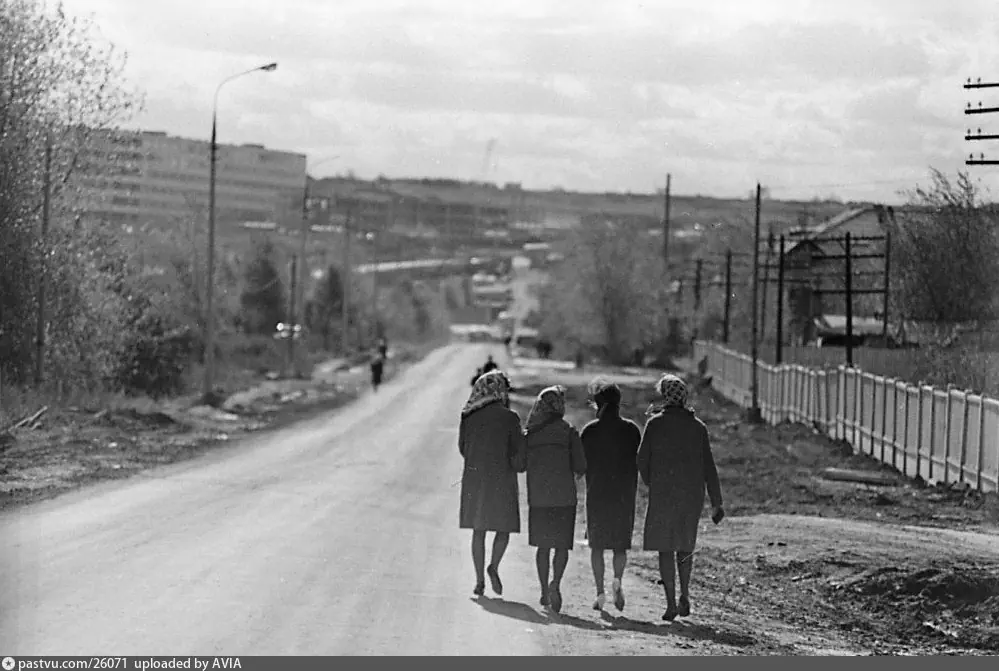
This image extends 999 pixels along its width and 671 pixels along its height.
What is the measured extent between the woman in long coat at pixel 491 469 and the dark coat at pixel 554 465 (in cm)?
12

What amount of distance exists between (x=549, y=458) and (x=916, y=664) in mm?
3094

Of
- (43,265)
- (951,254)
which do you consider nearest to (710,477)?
(43,265)

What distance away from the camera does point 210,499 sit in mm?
20109

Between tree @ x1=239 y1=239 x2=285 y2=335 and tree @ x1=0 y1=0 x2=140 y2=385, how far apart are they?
58.9 m

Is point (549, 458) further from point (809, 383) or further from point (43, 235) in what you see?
point (809, 383)

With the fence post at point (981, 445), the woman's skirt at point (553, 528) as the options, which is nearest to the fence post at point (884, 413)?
the fence post at point (981, 445)

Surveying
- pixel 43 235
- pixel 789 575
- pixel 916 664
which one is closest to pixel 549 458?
pixel 916 664

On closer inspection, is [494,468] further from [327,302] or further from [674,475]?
[327,302]

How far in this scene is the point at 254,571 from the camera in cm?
1303

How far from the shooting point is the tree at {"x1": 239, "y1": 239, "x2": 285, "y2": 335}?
102562 mm

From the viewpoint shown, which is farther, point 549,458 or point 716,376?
point 716,376

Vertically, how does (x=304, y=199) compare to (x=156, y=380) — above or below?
above

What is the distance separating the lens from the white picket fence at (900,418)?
25.9 metres

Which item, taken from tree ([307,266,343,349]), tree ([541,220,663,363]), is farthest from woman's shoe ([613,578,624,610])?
tree ([307,266,343,349])
